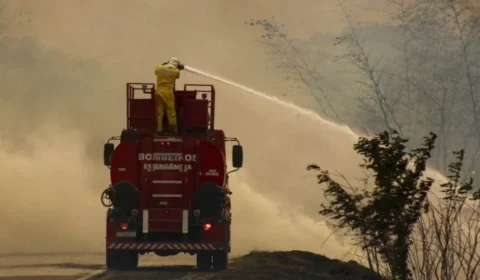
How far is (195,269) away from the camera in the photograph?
2909 cm

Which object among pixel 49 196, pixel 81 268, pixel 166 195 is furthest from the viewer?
pixel 49 196

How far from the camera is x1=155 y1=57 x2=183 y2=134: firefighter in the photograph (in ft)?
93.6

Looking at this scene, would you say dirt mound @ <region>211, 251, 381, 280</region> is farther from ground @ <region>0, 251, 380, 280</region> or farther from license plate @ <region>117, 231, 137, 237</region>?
license plate @ <region>117, 231, 137, 237</region>

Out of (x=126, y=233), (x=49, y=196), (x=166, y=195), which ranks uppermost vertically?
(x=49, y=196)

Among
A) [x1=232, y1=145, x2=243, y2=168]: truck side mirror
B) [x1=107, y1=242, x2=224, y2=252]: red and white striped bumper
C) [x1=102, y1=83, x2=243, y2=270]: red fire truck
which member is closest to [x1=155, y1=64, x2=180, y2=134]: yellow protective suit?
[x1=102, y1=83, x2=243, y2=270]: red fire truck

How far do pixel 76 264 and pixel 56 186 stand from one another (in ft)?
40.5

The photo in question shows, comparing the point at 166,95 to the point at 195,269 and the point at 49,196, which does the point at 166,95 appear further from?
the point at 49,196

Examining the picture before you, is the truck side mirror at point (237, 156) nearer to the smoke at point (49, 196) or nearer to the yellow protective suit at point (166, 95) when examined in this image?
the yellow protective suit at point (166, 95)

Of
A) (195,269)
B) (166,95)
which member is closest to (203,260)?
(195,269)

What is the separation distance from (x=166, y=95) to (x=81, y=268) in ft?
13.2

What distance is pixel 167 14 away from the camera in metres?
54.8

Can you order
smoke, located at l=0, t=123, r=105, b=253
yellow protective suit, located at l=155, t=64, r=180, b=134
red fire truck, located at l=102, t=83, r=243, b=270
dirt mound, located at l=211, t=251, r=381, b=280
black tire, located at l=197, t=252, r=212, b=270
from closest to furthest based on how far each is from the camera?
dirt mound, located at l=211, t=251, r=381, b=280, red fire truck, located at l=102, t=83, r=243, b=270, yellow protective suit, located at l=155, t=64, r=180, b=134, black tire, located at l=197, t=252, r=212, b=270, smoke, located at l=0, t=123, r=105, b=253

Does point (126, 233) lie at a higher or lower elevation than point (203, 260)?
higher

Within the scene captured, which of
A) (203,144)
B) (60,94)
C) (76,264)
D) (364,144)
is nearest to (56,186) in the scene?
(60,94)
